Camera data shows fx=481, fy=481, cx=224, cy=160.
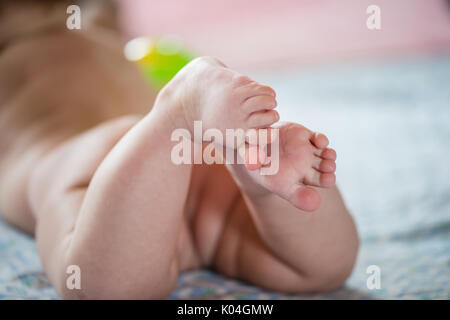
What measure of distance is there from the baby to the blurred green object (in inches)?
25.6

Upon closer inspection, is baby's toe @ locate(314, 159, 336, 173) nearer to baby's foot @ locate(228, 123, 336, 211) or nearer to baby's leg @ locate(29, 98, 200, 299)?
baby's foot @ locate(228, 123, 336, 211)

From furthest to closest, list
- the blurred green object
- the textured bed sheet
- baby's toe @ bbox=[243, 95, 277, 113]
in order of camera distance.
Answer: the blurred green object < the textured bed sheet < baby's toe @ bbox=[243, 95, 277, 113]

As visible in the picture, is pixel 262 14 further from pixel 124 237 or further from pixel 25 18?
pixel 124 237

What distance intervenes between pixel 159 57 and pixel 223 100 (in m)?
1.16

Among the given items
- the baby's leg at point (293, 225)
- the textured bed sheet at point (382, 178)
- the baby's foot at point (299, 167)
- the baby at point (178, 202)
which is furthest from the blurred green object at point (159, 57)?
the baby's foot at point (299, 167)

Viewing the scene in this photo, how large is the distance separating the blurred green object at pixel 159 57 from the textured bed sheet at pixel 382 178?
0.39 meters

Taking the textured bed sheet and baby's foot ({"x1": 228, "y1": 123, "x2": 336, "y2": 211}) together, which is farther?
the textured bed sheet

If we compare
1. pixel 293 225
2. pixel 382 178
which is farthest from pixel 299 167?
pixel 382 178

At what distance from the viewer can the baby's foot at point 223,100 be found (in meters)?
0.50

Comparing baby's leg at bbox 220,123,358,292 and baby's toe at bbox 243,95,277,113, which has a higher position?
baby's toe at bbox 243,95,277,113

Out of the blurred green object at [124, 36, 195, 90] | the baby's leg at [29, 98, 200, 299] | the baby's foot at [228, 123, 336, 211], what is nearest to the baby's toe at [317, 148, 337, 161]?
the baby's foot at [228, 123, 336, 211]

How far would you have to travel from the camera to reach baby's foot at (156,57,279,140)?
500mm

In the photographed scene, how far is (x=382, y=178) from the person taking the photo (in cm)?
119

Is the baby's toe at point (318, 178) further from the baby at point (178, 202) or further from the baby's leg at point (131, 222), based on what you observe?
the baby's leg at point (131, 222)
